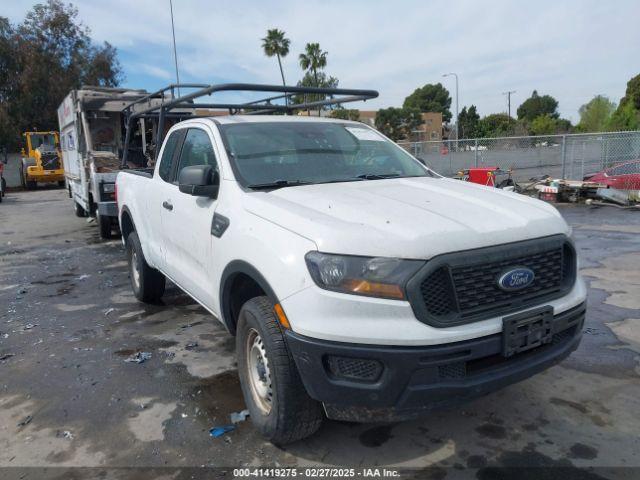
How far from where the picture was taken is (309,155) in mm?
3762

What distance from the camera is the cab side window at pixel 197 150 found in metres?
3.85

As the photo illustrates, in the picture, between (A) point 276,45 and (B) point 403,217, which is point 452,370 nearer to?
(B) point 403,217

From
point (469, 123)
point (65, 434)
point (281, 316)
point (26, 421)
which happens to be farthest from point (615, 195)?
point (469, 123)

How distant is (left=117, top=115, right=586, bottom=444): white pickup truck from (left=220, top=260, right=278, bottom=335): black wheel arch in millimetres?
10

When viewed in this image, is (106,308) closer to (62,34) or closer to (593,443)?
(593,443)

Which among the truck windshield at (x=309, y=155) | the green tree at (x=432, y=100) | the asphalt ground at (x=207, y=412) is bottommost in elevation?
the asphalt ground at (x=207, y=412)

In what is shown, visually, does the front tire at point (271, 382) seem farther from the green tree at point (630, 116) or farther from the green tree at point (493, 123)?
the green tree at point (493, 123)

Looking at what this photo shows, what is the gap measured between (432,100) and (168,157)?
99946 mm

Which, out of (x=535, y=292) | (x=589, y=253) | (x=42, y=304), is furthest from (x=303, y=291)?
(x=589, y=253)

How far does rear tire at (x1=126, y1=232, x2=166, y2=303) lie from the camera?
540 cm

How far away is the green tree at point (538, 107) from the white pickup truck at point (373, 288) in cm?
10904

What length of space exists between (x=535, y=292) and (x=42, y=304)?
5.61 meters

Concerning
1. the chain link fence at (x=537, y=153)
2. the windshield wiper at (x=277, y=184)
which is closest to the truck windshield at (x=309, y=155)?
the windshield wiper at (x=277, y=184)

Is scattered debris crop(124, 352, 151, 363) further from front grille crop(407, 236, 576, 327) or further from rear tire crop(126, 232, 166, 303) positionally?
front grille crop(407, 236, 576, 327)
